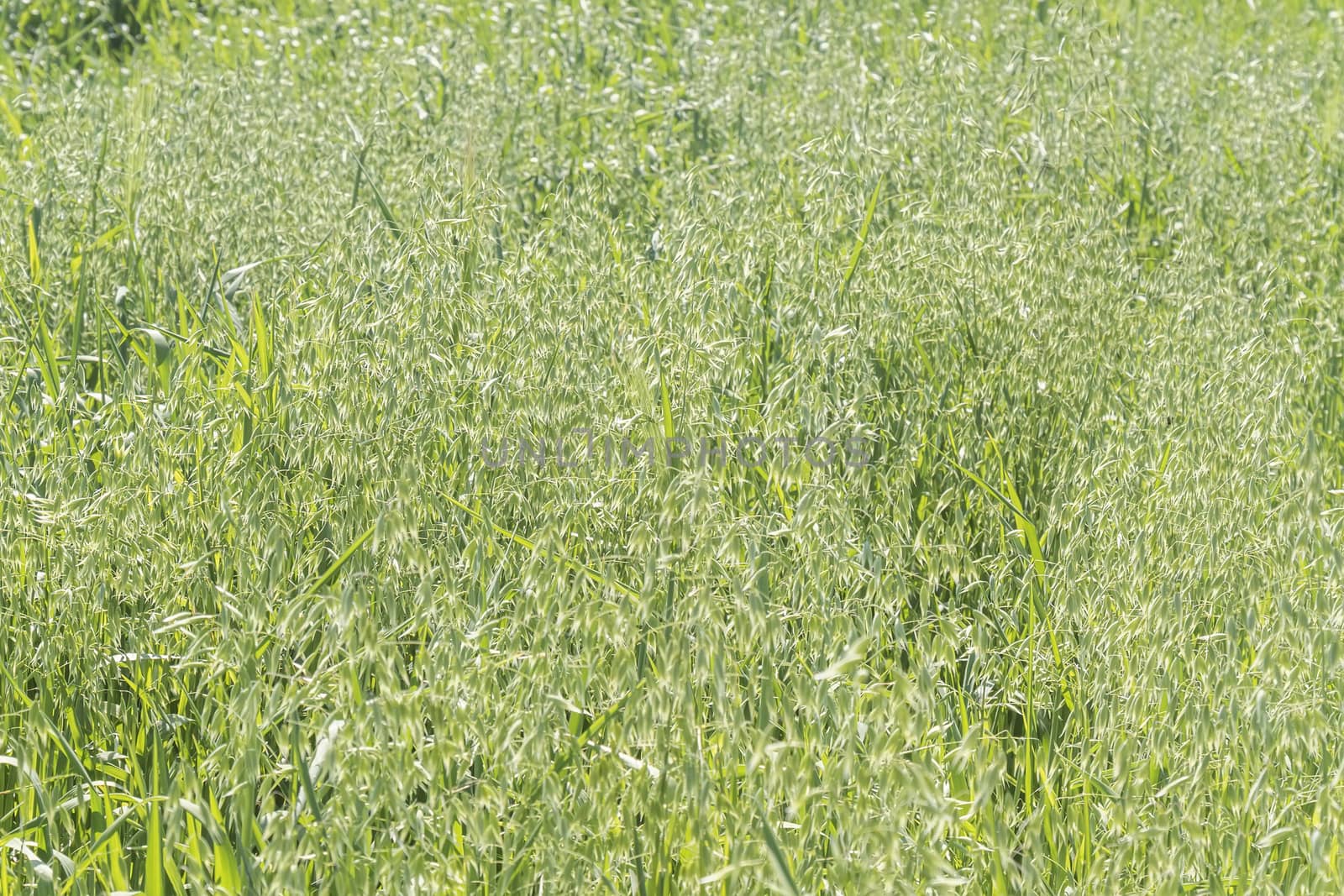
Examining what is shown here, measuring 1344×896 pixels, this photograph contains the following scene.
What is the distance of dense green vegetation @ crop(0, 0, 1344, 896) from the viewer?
5.09 ft

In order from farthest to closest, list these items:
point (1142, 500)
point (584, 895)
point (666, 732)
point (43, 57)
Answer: point (43, 57), point (1142, 500), point (666, 732), point (584, 895)

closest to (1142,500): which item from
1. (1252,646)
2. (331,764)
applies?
(1252,646)

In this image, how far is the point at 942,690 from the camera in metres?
1.98

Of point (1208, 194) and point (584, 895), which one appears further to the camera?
point (1208, 194)

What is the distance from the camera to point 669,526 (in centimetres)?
173

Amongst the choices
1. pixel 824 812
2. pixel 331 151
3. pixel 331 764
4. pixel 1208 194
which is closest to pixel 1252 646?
pixel 824 812

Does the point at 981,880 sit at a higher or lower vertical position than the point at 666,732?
lower

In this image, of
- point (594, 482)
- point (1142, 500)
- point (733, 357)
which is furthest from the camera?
point (733, 357)

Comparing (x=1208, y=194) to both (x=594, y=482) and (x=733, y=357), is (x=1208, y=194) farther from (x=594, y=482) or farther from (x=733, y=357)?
(x=594, y=482)

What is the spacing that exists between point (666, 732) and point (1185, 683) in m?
0.82

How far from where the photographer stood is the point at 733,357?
8.07ft

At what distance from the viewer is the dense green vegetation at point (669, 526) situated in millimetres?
1551

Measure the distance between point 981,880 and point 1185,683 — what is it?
0.43 metres

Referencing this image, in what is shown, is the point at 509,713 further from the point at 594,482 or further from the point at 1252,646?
the point at 1252,646
